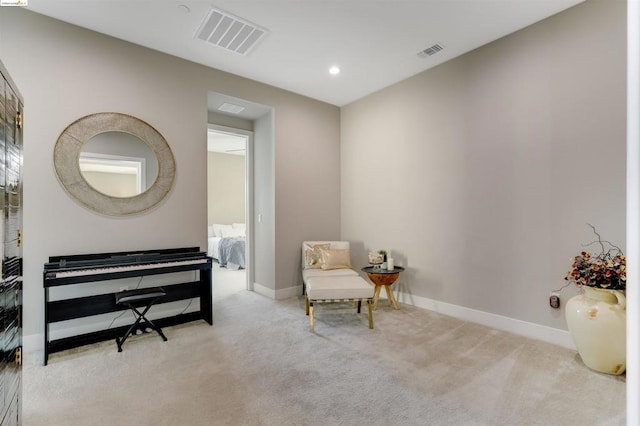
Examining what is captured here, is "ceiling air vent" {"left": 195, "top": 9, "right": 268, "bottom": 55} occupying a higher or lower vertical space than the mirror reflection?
higher

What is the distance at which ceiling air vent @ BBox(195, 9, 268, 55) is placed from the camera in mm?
2729

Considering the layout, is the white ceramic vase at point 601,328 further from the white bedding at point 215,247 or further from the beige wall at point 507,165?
the white bedding at point 215,247

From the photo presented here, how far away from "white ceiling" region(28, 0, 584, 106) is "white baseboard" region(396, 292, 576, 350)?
9.13 feet

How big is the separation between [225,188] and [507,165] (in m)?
7.11

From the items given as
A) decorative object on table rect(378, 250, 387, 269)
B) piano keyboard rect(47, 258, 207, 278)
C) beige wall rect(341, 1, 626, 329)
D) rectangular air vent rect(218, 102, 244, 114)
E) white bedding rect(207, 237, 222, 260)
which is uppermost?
rectangular air vent rect(218, 102, 244, 114)

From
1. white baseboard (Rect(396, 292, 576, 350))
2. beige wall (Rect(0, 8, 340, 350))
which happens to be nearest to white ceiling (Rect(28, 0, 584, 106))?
beige wall (Rect(0, 8, 340, 350))

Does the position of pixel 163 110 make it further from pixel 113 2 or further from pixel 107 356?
pixel 107 356

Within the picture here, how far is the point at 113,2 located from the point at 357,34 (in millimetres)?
2116

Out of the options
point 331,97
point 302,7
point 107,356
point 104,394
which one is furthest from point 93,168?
point 331,97

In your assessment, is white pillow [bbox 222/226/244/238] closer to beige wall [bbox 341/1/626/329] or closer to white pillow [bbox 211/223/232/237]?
white pillow [bbox 211/223/232/237]

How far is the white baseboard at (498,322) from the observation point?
8.79 ft

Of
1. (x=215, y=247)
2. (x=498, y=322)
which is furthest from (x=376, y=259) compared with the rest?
(x=215, y=247)

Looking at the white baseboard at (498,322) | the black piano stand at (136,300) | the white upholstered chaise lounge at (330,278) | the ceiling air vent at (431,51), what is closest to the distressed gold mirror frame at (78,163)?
the black piano stand at (136,300)

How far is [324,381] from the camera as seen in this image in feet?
7.02
